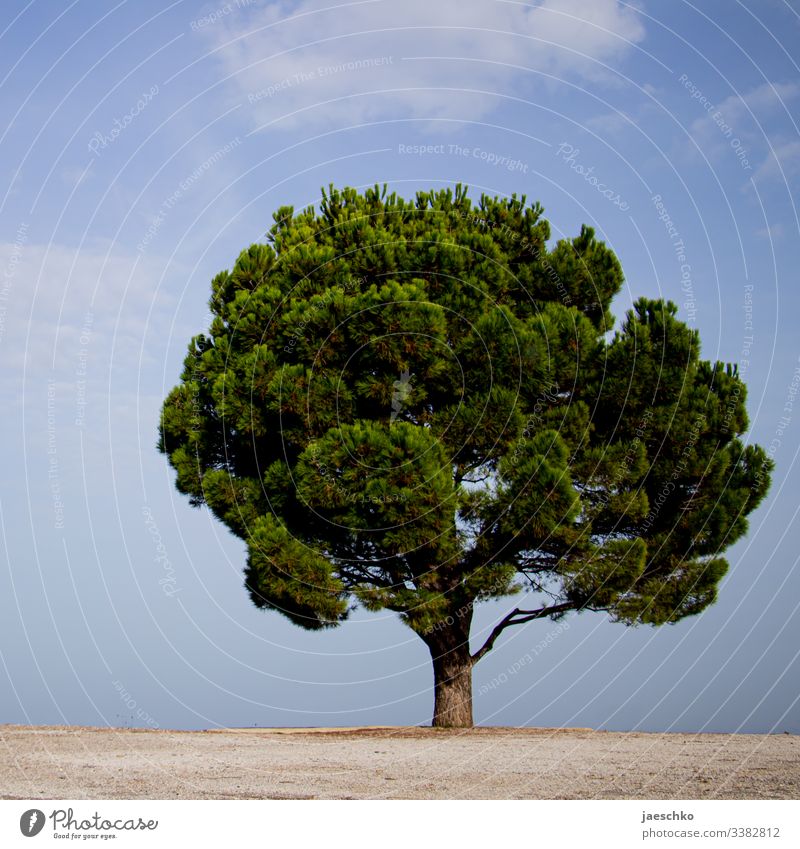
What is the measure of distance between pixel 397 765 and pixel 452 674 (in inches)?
247

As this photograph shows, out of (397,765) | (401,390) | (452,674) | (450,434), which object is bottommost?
(397,765)

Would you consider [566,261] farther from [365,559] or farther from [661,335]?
[365,559]

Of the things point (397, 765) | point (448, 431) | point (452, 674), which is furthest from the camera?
point (452, 674)

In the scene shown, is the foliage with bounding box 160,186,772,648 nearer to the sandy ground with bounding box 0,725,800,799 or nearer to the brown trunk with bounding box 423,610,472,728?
the brown trunk with bounding box 423,610,472,728

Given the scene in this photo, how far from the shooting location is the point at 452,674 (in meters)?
17.3

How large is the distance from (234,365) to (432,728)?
7.49m

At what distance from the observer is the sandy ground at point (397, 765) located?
29.0 ft

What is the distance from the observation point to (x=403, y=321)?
1595 centimetres
